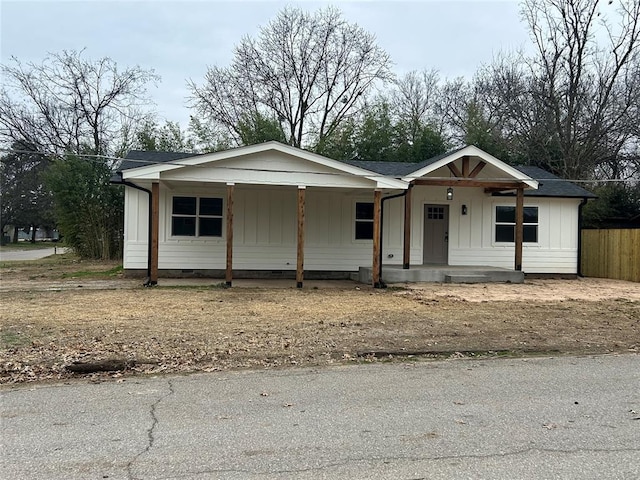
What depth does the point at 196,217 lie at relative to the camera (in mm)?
15492

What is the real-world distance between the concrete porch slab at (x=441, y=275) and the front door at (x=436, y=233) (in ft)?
4.67

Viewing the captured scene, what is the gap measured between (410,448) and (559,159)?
26.0 m

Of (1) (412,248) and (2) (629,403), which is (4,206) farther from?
(2) (629,403)

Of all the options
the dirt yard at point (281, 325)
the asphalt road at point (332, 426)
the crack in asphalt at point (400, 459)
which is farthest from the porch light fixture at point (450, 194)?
the crack in asphalt at point (400, 459)

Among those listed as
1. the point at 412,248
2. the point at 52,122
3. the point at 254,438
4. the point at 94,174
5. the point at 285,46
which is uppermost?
the point at 285,46

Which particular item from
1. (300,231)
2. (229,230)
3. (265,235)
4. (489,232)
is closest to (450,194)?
(489,232)

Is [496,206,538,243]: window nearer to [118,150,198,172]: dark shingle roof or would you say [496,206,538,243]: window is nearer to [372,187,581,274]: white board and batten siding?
[372,187,581,274]: white board and batten siding

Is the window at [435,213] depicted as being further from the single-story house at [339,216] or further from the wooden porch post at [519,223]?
the wooden porch post at [519,223]

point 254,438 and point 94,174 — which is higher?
point 94,174

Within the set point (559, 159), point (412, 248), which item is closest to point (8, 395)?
point (412, 248)

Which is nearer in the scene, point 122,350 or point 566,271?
point 122,350

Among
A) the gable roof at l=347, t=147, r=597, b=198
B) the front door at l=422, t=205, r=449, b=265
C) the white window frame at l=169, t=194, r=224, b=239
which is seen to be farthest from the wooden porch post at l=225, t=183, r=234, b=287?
the front door at l=422, t=205, r=449, b=265

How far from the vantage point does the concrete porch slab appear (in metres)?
14.7

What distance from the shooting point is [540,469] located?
3.20 metres
